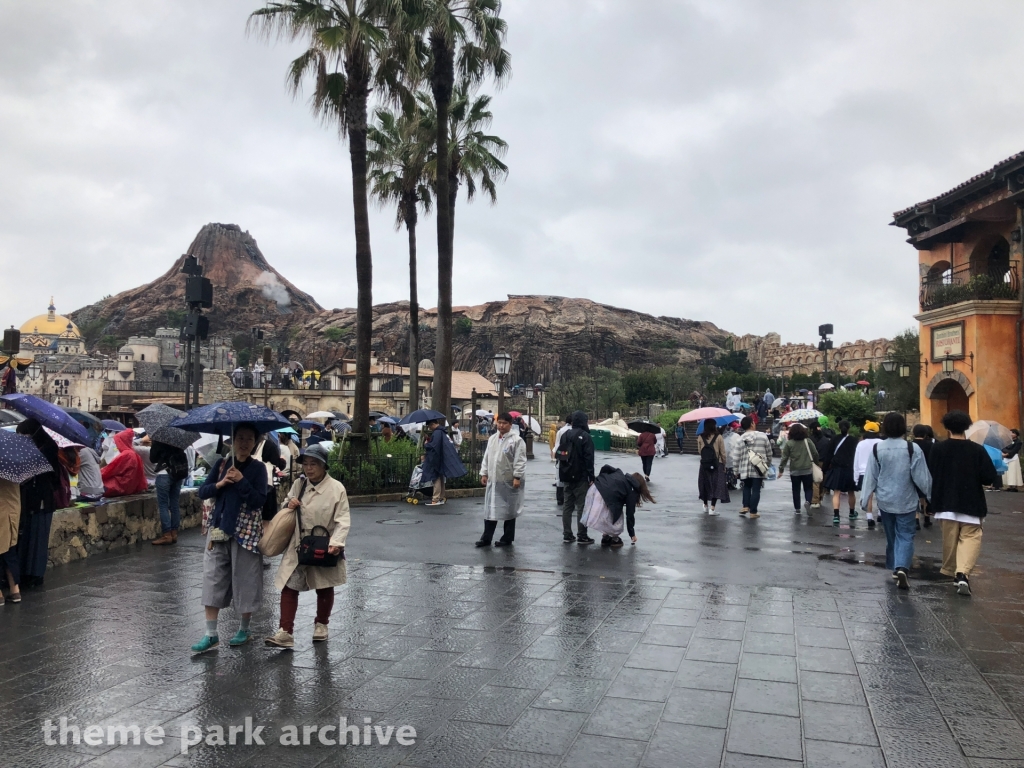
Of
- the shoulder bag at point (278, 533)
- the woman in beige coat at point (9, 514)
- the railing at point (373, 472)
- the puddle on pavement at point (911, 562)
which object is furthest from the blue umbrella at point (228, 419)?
the railing at point (373, 472)

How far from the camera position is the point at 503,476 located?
362 inches

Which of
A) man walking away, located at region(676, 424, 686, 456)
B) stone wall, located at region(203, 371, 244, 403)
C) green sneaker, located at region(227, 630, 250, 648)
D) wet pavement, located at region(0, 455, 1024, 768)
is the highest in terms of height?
stone wall, located at region(203, 371, 244, 403)

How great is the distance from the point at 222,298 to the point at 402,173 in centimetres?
13922

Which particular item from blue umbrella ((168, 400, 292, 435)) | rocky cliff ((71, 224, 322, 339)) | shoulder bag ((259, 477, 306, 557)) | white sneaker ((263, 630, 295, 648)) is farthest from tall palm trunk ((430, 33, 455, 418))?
rocky cliff ((71, 224, 322, 339))

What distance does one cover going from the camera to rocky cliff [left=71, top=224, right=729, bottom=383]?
Result: 12075 cm

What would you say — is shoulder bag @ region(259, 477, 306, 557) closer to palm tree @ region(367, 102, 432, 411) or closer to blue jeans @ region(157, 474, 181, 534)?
blue jeans @ region(157, 474, 181, 534)

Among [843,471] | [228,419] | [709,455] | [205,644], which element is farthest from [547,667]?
[843,471]

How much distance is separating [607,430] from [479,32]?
72.3 ft

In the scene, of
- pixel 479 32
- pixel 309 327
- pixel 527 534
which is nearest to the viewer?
pixel 527 534

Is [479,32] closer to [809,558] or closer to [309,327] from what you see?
[809,558]

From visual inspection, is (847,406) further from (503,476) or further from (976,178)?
(503,476)

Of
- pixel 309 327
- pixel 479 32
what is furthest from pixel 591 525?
pixel 309 327

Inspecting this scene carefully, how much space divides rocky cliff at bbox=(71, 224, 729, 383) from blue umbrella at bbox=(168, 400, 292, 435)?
94348 mm

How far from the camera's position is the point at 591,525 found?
9.32 metres
